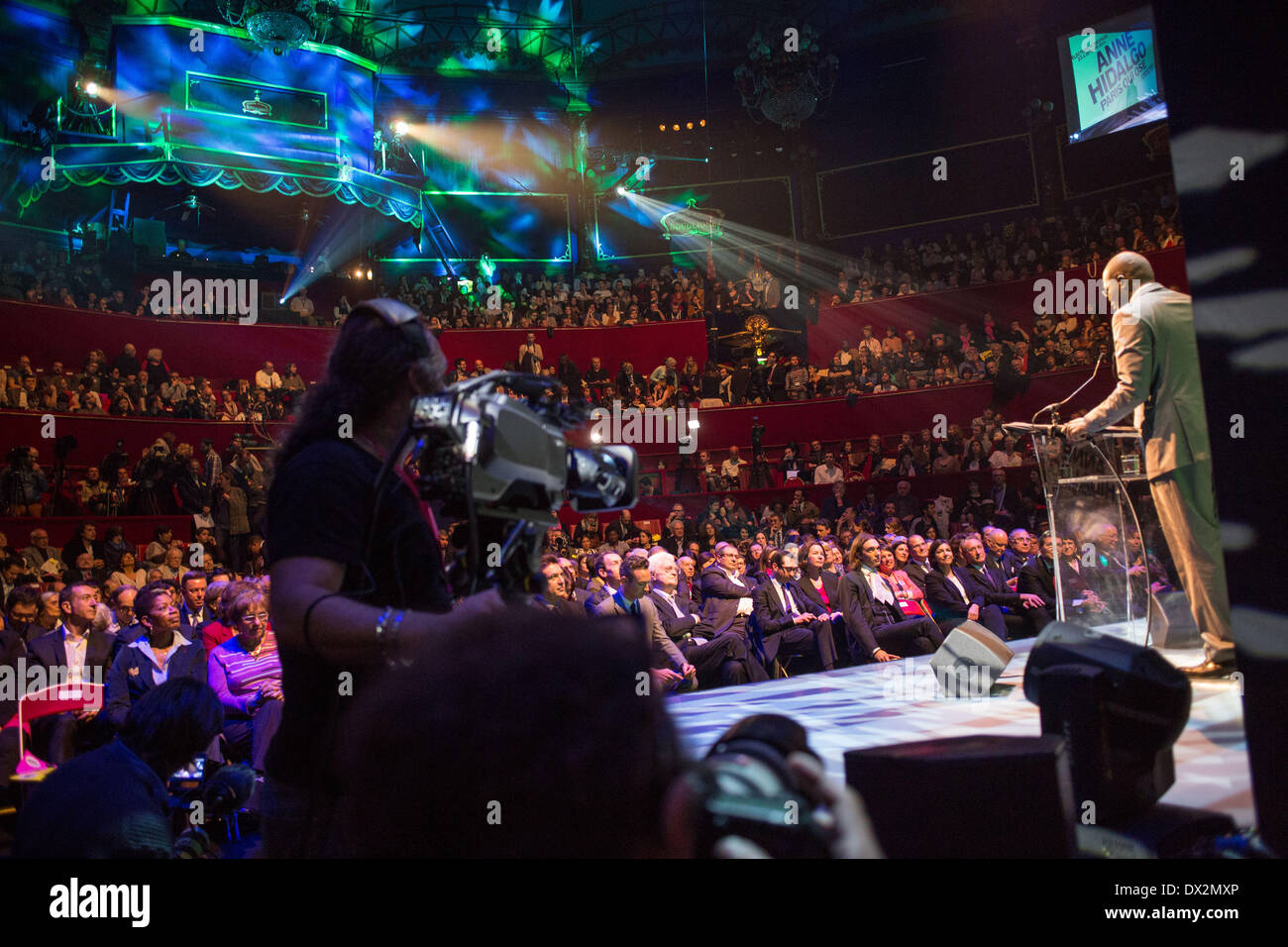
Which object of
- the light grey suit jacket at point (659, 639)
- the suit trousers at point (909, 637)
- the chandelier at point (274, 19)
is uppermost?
the chandelier at point (274, 19)

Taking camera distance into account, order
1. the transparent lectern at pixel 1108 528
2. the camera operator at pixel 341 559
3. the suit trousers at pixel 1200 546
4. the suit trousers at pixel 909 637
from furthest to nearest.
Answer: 1. the suit trousers at pixel 909 637
2. the transparent lectern at pixel 1108 528
3. the suit trousers at pixel 1200 546
4. the camera operator at pixel 341 559

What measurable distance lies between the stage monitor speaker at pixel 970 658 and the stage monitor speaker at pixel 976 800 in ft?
6.28

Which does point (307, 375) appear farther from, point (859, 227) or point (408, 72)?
point (859, 227)

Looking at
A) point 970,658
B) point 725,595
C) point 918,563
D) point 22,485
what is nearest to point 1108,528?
point 970,658

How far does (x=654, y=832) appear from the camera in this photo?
792mm

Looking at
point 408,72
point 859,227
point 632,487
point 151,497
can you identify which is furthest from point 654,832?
point 408,72

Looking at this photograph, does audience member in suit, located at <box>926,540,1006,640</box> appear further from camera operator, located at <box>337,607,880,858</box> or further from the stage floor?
camera operator, located at <box>337,607,880,858</box>

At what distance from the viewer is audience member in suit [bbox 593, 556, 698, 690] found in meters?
5.66

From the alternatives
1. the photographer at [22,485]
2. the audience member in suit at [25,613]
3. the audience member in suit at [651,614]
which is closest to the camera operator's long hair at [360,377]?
the audience member in suit at [651,614]

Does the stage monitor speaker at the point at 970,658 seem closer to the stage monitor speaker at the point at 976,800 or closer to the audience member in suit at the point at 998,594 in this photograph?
the stage monitor speaker at the point at 976,800

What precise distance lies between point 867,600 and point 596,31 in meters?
16.2

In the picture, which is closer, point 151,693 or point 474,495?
point 474,495

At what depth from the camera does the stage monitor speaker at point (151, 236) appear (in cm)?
1705

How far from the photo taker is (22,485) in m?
10.6
